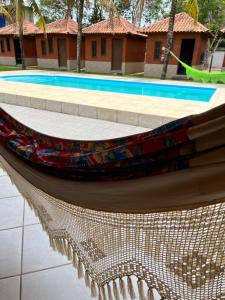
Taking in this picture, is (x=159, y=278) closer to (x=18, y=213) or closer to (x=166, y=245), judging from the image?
(x=166, y=245)

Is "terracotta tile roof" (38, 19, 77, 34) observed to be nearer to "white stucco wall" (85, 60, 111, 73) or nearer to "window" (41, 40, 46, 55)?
"window" (41, 40, 46, 55)

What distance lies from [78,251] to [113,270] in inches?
6.4

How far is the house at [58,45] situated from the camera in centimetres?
1204

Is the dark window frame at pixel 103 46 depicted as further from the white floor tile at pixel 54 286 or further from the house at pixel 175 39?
the white floor tile at pixel 54 286

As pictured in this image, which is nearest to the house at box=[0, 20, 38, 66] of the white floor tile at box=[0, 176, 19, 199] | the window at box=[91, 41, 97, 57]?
the window at box=[91, 41, 97, 57]

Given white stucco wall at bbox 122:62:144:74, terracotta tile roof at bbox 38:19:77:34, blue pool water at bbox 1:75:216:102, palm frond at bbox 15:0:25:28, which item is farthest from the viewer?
terracotta tile roof at bbox 38:19:77:34

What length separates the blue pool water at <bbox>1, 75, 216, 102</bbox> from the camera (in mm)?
7059

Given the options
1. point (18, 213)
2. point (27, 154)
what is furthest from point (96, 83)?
point (27, 154)

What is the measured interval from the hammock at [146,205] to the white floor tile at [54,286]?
13.2 inches

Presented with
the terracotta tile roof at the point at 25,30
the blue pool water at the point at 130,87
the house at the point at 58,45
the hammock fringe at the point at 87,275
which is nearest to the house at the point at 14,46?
the terracotta tile roof at the point at 25,30

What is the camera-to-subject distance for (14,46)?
13531 millimetres

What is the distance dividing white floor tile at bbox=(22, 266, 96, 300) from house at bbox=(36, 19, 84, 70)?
11.9 meters

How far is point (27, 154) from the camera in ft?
3.12

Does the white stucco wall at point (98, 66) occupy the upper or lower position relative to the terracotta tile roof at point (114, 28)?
lower
